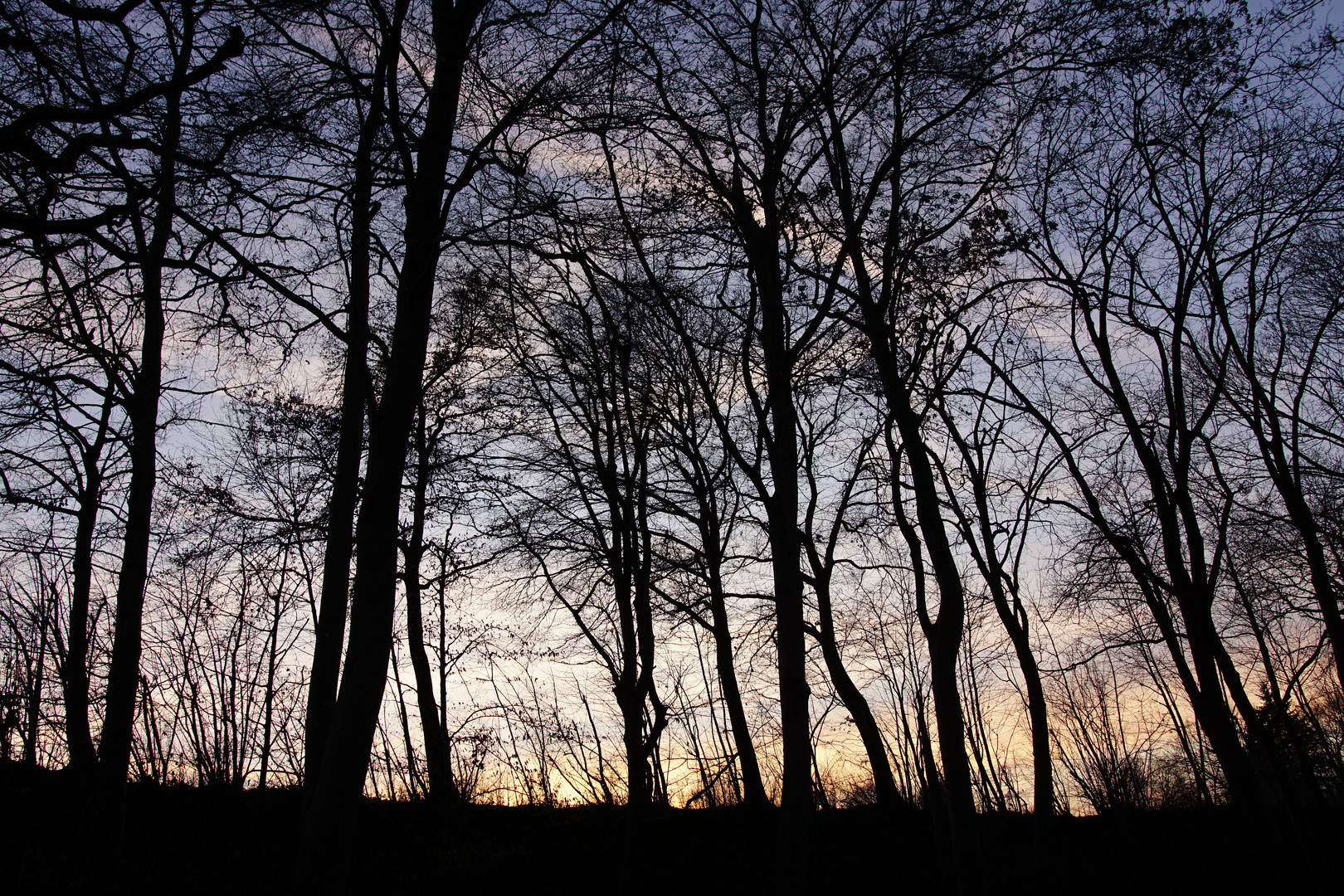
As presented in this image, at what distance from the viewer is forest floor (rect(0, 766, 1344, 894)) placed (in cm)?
834

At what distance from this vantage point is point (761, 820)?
1273 centimetres

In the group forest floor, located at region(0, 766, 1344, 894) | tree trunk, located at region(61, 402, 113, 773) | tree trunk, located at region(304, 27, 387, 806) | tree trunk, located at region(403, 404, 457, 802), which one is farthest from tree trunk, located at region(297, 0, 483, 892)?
tree trunk, located at region(403, 404, 457, 802)

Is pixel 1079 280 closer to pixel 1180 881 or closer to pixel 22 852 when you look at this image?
pixel 1180 881

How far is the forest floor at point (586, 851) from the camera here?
328 inches

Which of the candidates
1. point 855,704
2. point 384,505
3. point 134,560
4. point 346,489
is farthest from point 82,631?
point 855,704

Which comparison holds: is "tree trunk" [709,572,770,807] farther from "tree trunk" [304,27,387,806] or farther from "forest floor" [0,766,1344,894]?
"tree trunk" [304,27,387,806]

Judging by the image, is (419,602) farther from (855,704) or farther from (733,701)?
(855,704)

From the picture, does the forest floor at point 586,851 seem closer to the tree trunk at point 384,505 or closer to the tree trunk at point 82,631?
the tree trunk at point 82,631

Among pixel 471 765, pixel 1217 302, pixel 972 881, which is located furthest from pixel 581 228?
pixel 1217 302

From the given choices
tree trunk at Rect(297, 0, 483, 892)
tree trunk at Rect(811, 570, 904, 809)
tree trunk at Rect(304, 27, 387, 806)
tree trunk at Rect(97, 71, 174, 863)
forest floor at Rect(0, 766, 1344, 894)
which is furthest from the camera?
tree trunk at Rect(811, 570, 904, 809)

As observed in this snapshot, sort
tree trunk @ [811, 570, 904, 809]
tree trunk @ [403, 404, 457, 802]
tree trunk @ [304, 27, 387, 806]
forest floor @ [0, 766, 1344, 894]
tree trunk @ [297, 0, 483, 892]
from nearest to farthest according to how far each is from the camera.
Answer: tree trunk @ [297, 0, 483, 892], tree trunk @ [304, 27, 387, 806], forest floor @ [0, 766, 1344, 894], tree trunk @ [403, 404, 457, 802], tree trunk @ [811, 570, 904, 809]

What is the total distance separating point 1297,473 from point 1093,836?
24.1 ft

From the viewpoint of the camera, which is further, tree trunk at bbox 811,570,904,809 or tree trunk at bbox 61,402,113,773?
tree trunk at bbox 811,570,904,809

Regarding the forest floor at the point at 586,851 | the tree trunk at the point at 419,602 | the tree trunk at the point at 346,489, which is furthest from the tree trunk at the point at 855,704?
the tree trunk at the point at 346,489
